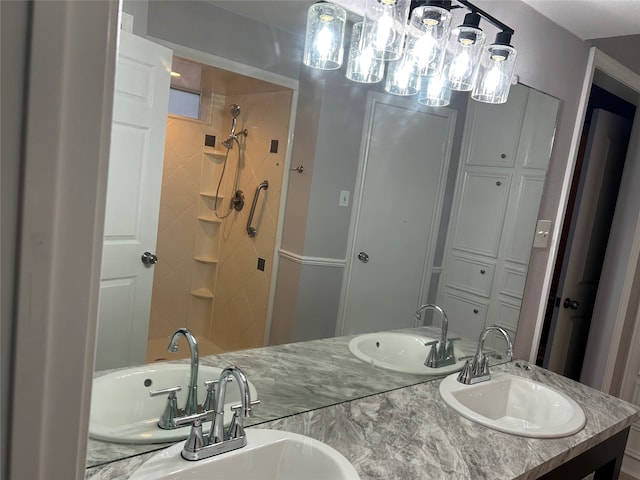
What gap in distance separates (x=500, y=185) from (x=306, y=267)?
975mm

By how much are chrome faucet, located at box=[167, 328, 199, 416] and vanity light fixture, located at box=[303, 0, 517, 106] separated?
0.77 metres

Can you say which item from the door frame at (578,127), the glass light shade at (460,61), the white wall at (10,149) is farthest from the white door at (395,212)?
the white wall at (10,149)

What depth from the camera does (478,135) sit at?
1.79 m

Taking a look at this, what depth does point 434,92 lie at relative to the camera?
1.65 m

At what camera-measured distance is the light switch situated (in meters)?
2.12

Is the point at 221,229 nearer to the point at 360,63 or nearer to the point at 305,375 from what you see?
the point at 305,375

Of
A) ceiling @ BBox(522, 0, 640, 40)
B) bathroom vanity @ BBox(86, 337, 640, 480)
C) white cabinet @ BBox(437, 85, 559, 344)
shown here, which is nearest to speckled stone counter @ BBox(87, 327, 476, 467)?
bathroom vanity @ BBox(86, 337, 640, 480)

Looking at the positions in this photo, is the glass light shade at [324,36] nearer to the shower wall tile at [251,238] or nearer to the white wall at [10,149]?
the shower wall tile at [251,238]

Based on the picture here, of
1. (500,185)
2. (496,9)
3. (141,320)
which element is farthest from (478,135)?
(141,320)

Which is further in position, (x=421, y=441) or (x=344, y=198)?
(x=344, y=198)

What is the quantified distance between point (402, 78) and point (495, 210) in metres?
0.73

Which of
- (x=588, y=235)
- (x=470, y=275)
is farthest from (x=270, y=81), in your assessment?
(x=588, y=235)

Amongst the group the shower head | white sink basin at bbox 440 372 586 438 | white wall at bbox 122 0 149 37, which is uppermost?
white wall at bbox 122 0 149 37

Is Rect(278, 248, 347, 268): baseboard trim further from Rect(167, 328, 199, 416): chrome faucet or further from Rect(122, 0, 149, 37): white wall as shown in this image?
Rect(122, 0, 149, 37): white wall
